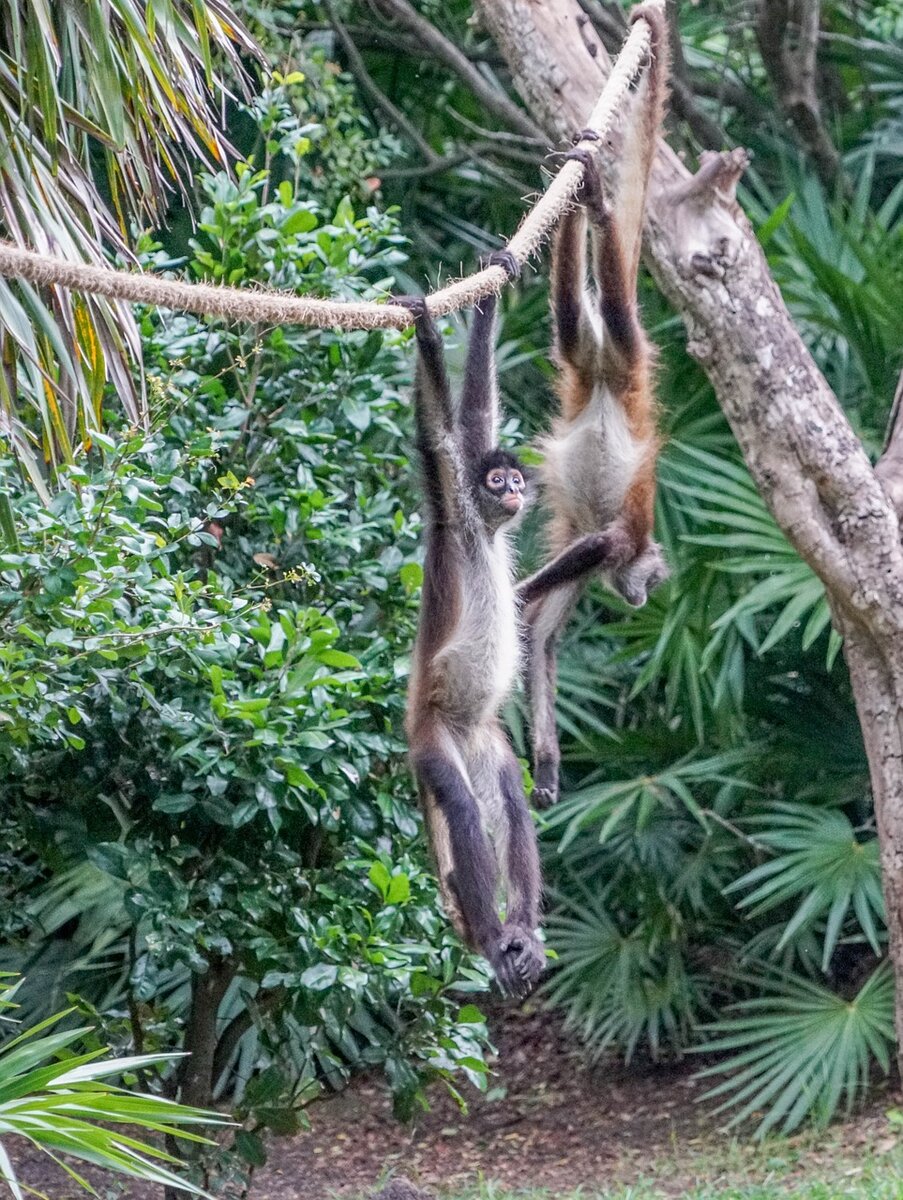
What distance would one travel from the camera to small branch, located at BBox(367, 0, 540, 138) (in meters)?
7.11

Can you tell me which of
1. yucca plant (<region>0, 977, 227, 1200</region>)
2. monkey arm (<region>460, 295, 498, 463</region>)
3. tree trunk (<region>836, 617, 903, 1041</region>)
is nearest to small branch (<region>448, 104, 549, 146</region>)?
tree trunk (<region>836, 617, 903, 1041</region>)

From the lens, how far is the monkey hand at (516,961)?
3.42 meters

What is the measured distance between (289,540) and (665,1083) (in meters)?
4.12

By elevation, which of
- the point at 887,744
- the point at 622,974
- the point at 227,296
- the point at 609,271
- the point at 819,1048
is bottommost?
the point at 622,974

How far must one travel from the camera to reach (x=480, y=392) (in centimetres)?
357

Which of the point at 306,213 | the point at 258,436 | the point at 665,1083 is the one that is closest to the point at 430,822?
the point at 258,436

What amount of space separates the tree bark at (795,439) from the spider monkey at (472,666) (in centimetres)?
121

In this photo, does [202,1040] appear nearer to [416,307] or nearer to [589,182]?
[416,307]

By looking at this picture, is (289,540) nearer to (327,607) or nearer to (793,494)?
(327,607)

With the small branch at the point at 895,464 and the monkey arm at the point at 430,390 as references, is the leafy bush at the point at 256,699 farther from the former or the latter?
the small branch at the point at 895,464

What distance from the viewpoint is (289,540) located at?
462cm

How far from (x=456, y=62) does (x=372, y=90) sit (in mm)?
609

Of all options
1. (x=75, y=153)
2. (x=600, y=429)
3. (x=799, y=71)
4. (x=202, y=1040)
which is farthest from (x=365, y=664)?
(x=799, y=71)

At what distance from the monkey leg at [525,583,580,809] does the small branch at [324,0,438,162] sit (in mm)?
4140
